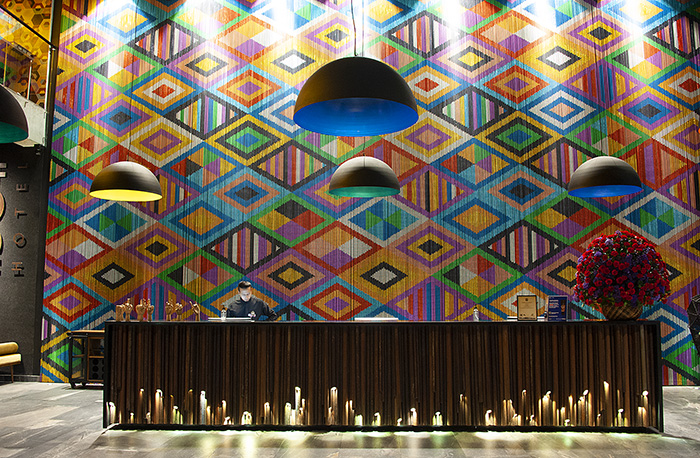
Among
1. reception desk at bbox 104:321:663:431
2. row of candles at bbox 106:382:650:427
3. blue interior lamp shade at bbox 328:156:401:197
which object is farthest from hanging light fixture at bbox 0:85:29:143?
blue interior lamp shade at bbox 328:156:401:197

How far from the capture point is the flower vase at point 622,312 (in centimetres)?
454

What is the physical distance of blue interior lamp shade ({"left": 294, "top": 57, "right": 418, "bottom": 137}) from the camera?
3.05m

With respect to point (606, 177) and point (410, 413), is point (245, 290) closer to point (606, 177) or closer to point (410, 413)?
point (410, 413)

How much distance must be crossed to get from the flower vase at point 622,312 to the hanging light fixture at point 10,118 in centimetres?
505

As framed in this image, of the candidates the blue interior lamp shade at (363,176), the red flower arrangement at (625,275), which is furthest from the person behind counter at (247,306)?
the red flower arrangement at (625,275)

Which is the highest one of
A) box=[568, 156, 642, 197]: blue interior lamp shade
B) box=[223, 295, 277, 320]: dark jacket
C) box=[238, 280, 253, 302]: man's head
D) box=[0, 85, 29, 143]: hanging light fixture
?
box=[0, 85, 29, 143]: hanging light fixture

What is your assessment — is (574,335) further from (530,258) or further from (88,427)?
(88,427)

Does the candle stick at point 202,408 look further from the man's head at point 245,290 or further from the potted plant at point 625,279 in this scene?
the potted plant at point 625,279

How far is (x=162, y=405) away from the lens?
4711 millimetres

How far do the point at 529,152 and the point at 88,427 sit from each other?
6301 mm

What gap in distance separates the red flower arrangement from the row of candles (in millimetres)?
759

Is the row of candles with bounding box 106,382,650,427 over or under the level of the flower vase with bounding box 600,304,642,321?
under

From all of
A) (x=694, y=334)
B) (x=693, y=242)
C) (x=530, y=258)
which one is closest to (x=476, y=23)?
(x=530, y=258)

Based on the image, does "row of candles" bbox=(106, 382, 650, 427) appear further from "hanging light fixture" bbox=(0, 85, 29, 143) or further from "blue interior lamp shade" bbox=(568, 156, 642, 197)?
"hanging light fixture" bbox=(0, 85, 29, 143)
